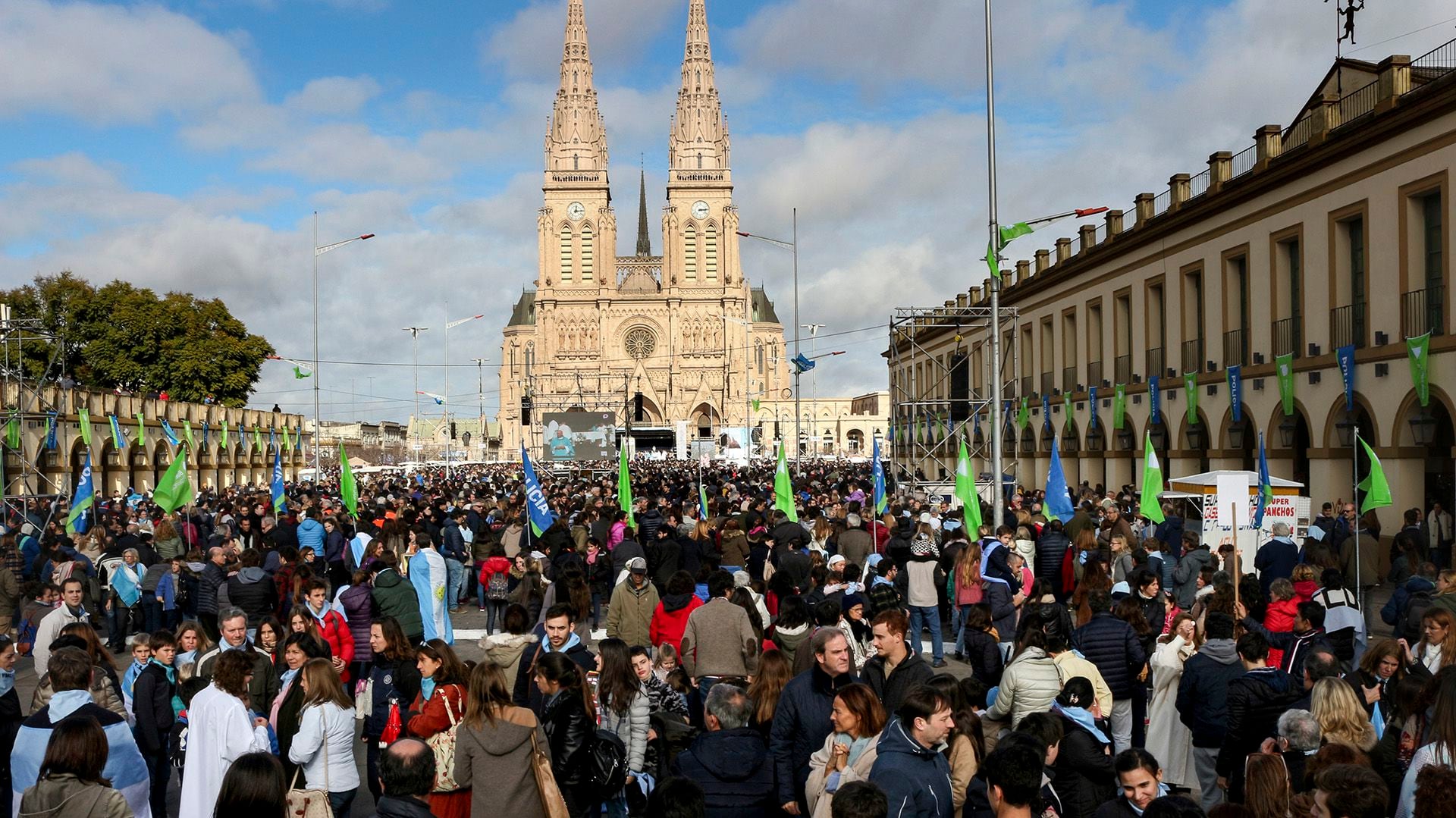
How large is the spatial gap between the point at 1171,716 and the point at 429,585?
6766 millimetres

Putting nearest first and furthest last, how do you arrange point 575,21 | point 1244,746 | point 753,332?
point 1244,746 < point 575,21 < point 753,332

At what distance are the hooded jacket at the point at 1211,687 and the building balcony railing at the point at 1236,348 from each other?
20.7m

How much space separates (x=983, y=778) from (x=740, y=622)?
3.06 metres

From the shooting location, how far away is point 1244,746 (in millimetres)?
6695

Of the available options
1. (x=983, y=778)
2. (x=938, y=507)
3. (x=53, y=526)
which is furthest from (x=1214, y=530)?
(x=53, y=526)

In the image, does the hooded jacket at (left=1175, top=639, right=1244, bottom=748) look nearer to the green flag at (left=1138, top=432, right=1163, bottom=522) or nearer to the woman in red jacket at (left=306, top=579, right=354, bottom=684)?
the woman in red jacket at (left=306, top=579, right=354, bottom=684)

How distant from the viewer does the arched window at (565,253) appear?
122062 mm

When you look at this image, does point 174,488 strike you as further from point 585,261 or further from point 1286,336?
point 585,261

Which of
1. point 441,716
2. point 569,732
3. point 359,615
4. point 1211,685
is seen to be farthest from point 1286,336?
point 441,716

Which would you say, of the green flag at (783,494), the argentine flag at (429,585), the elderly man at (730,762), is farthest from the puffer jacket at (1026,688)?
the green flag at (783,494)

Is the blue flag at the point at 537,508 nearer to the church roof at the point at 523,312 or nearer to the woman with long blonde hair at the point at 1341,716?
the woman with long blonde hair at the point at 1341,716

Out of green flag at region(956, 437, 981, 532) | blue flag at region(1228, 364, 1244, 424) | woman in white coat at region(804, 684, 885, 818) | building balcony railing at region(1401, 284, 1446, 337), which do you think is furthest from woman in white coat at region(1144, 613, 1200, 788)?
blue flag at region(1228, 364, 1244, 424)

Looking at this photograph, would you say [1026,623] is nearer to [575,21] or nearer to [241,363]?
[241,363]

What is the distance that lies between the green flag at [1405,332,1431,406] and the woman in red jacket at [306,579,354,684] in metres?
16.7
